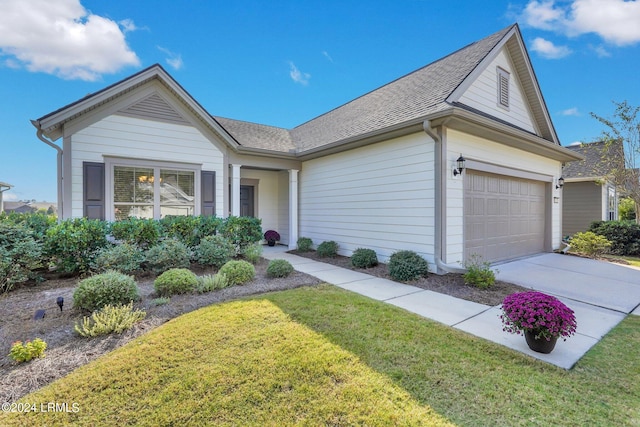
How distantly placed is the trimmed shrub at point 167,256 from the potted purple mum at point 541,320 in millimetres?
6065

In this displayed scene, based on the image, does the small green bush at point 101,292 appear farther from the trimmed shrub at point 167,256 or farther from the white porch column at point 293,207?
the white porch column at point 293,207

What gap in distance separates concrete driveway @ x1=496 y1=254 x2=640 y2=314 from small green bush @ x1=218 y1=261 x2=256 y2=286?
5.63 metres

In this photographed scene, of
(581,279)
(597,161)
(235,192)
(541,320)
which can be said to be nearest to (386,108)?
(235,192)

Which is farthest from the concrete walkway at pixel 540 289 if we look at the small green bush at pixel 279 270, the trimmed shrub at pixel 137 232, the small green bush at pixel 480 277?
the trimmed shrub at pixel 137 232

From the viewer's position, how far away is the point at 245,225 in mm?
8102

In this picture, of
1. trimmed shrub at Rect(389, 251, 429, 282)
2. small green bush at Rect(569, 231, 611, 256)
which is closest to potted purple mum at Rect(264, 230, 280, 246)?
trimmed shrub at Rect(389, 251, 429, 282)

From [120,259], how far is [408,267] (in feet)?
19.6

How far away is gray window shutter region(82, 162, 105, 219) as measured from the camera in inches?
266

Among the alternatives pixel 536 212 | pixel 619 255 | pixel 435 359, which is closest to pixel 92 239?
pixel 435 359

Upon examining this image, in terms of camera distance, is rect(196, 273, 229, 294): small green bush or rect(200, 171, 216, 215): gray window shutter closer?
rect(196, 273, 229, 294): small green bush

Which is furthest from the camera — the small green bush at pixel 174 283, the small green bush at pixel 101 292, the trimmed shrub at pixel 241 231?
the trimmed shrub at pixel 241 231

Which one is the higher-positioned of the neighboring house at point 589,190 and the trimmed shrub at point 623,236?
the neighboring house at point 589,190

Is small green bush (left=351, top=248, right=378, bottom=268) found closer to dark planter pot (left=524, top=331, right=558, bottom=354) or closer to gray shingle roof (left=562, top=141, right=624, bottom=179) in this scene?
dark planter pot (left=524, top=331, right=558, bottom=354)

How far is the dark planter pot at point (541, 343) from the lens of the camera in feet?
10.2
